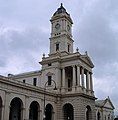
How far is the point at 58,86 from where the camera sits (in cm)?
5962

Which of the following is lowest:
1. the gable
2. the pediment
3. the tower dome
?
the gable

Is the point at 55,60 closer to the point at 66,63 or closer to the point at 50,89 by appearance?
the point at 66,63

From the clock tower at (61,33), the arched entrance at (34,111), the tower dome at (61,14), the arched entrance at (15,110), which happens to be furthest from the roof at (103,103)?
the arched entrance at (15,110)

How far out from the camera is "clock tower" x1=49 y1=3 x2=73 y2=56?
215 feet

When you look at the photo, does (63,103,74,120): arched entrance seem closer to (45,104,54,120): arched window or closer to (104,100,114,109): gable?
(45,104,54,120): arched window

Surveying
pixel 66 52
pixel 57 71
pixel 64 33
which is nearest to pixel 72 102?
pixel 57 71

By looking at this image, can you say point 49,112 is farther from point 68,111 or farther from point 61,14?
point 61,14

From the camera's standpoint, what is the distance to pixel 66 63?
60.8m

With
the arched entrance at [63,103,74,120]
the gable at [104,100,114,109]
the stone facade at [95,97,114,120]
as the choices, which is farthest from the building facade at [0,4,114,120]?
the gable at [104,100,114,109]

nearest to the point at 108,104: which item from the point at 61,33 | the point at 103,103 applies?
the point at 103,103

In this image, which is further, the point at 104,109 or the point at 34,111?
the point at 104,109

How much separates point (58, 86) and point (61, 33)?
15.1 metres

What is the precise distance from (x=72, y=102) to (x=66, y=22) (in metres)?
23.1

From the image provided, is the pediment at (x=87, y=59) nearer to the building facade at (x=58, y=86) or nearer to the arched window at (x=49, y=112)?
the building facade at (x=58, y=86)
